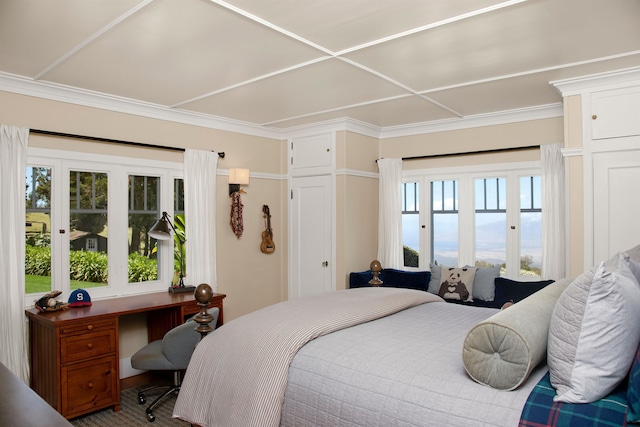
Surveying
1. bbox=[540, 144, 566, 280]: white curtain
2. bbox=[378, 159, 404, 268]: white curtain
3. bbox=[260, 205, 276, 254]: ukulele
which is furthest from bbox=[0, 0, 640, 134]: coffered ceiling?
bbox=[260, 205, 276, 254]: ukulele

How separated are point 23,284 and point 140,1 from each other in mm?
2531

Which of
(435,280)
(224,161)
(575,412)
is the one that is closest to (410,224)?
(435,280)

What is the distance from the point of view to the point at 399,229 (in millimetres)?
→ 5578

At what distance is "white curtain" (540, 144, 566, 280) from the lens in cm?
447

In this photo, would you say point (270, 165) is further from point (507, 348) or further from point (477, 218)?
point (507, 348)

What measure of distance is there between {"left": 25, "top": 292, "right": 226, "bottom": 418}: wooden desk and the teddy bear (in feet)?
9.54

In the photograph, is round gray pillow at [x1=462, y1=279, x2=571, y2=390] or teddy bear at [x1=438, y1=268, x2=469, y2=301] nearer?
round gray pillow at [x1=462, y1=279, x2=571, y2=390]

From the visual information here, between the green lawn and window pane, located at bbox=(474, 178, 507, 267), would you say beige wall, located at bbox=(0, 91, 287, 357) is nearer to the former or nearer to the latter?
the green lawn

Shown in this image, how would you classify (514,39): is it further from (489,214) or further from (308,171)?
(308,171)

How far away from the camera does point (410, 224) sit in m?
5.66

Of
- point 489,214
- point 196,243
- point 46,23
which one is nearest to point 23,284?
point 196,243

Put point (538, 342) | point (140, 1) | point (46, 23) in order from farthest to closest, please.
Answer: point (46, 23)
point (140, 1)
point (538, 342)

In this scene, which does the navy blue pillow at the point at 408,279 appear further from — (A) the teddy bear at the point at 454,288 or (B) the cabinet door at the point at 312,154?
(B) the cabinet door at the point at 312,154

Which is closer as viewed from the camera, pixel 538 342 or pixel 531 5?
pixel 538 342
